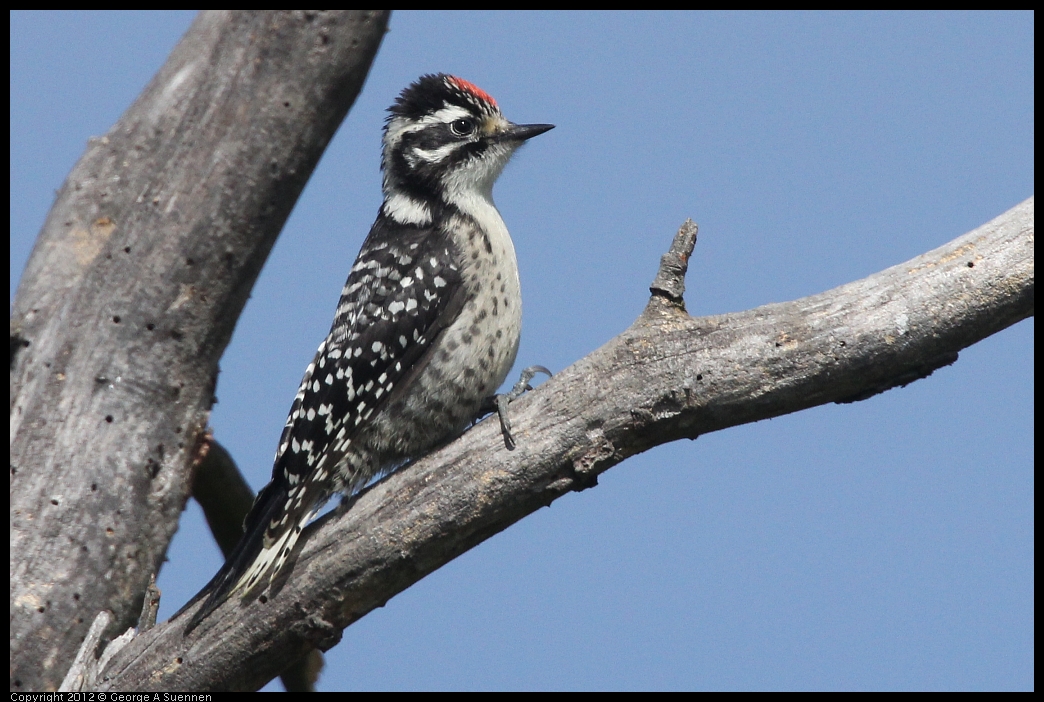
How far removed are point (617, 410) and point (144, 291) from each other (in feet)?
7.16

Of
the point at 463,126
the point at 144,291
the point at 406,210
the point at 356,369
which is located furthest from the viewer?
the point at 463,126

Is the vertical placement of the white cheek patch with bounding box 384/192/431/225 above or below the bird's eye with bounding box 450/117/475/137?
below

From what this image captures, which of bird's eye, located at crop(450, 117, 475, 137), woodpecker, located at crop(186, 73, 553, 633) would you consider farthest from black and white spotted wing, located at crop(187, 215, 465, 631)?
bird's eye, located at crop(450, 117, 475, 137)

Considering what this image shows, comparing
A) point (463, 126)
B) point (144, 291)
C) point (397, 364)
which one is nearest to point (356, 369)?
point (397, 364)

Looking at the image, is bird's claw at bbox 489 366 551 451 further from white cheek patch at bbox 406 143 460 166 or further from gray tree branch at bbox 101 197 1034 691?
white cheek patch at bbox 406 143 460 166

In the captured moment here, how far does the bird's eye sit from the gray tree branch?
2.07 metres

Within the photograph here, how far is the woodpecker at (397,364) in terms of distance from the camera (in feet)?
14.4

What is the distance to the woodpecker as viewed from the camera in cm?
440

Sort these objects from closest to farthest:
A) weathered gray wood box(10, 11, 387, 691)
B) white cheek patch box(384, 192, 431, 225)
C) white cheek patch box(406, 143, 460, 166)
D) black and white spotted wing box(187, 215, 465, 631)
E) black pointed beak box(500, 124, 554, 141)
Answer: weathered gray wood box(10, 11, 387, 691) < black and white spotted wing box(187, 215, 465, 631) < white cheek patch box(384, 192, 431, 225) < white cheek patch box(406, 143, 460, 166) < black pointed beak box(500, 124, 554, 141)

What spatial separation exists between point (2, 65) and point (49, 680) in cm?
273

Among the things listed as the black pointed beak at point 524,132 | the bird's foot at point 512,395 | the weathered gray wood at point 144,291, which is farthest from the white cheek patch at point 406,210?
the bird's foot at point 512,395

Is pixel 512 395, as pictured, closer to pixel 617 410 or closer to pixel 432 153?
pixel 617 410

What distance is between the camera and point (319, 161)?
431 centimetres

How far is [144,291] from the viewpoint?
426 cm
